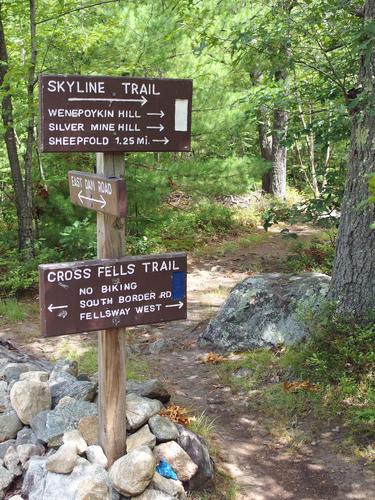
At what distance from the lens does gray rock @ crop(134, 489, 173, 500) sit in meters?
3.58

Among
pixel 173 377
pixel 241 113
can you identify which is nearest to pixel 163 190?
pixel 241 113

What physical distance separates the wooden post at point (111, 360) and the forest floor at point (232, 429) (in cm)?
87

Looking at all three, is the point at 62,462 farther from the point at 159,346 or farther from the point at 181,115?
the point at 159,346

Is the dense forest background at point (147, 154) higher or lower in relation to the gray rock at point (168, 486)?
higher

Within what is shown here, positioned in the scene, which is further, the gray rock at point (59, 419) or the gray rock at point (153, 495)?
the gray rock at point (59, 419)

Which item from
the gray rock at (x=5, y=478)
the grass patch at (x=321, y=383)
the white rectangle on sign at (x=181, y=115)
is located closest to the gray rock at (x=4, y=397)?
the gray rock at (x=5, y=478)

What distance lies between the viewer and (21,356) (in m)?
5.95

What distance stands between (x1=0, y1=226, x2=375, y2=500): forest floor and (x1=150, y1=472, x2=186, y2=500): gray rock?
15.8 inches

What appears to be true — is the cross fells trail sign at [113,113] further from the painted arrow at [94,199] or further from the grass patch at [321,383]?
the grass patch at [321,383]

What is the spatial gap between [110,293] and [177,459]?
128 cm

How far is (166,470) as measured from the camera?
3.85 metres

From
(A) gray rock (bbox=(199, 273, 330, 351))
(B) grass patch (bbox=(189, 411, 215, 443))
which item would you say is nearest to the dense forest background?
(A) gray rock (bbox=(199, 273, 330, 351))

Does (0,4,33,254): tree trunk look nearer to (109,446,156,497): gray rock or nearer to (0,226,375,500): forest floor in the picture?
(0,226,375,500): forest floor

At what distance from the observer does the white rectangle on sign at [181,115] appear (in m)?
3.71
